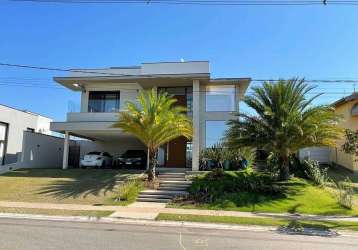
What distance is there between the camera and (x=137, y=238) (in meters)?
9.76

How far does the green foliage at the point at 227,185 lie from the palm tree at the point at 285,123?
1684 mm

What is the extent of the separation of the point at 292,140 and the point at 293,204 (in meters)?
3.68

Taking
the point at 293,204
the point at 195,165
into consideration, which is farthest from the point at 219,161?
the point at 293,204

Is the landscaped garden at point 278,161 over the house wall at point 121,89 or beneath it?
beneath

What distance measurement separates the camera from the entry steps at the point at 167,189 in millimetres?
18422

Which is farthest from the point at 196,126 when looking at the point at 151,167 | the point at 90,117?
the point at 90,117

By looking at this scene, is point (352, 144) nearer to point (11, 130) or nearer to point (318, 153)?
point (318, 153)

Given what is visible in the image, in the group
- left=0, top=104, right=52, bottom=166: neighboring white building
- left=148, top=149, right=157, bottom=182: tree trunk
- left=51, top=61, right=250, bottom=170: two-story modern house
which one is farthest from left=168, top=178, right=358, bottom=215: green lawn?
left=0, top=104, right=52, bottom=166: neighboring white building

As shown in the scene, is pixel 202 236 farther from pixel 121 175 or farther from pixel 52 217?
pixel 121 175

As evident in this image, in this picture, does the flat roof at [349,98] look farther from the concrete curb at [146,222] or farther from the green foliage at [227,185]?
the concrete curb at [146,222]

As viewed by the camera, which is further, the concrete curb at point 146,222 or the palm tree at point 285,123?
the palm tree at point 285,123

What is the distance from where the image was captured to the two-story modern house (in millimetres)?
25172

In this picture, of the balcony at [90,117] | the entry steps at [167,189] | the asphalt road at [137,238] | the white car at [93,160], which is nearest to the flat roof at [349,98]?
the entry steps at [167,189]

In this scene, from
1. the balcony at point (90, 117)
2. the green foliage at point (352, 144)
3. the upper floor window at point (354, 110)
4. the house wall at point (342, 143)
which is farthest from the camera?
the upper floor window at point (354, 110)
